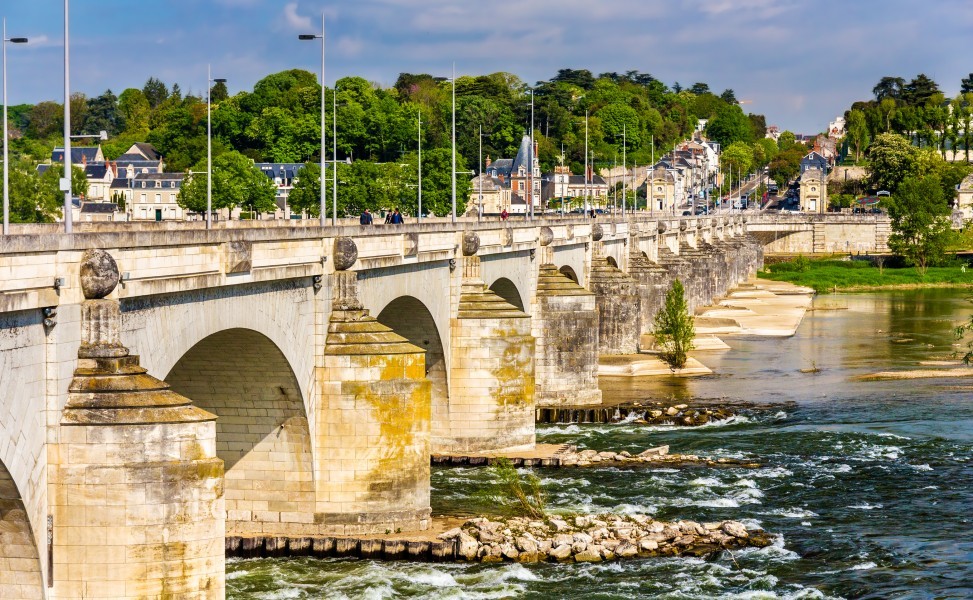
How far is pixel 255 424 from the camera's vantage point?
37.8 m

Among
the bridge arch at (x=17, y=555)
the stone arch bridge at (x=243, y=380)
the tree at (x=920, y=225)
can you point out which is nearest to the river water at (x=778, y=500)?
the stone arch bridge at (x=243, y=380)

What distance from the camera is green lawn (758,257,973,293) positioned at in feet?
495

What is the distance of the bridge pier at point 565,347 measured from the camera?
67312 millimetres

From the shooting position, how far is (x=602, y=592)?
3591 centimetres

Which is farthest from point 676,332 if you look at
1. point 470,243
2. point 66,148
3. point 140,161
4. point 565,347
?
point 140,161

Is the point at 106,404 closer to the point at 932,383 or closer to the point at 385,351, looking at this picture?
the point at 385,351

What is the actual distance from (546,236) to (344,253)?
1220 inches

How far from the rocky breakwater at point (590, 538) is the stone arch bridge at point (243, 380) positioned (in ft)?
6.70

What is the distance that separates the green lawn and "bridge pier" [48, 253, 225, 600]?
128 metres

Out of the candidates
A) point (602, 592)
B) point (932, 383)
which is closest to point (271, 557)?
point (602, 592)

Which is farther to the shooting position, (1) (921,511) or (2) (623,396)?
(2) (623,396)

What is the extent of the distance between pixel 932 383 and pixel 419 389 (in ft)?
139

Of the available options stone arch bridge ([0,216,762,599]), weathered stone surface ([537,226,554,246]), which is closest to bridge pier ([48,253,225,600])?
stone arch bridge ([0,216,762,599])

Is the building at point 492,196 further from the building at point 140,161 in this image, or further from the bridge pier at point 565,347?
the bridge pier at point 565,347
